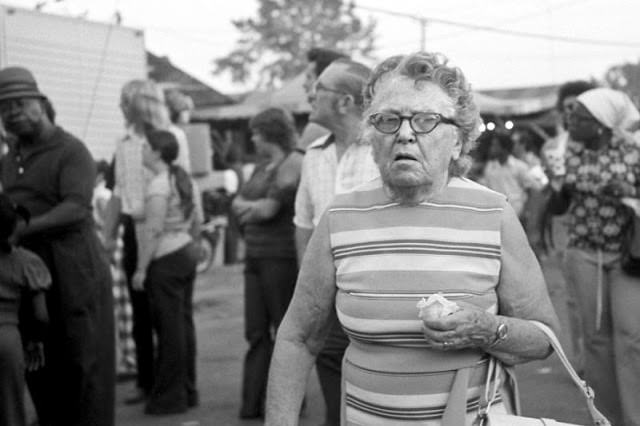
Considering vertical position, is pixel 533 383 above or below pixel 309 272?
below

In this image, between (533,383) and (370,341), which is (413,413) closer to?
(370,341)

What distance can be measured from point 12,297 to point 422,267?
269 cm

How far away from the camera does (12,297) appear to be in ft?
16.6

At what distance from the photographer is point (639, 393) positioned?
5.70 metres

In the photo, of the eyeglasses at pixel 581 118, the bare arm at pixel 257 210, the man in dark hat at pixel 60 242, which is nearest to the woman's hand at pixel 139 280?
the bare arm at pixel 257 210

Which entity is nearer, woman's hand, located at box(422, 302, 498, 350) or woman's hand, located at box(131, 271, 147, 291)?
woman's hand, located at box(422, 302, 498, 350)

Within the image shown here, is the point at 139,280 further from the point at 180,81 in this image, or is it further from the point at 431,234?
the point at 180,81

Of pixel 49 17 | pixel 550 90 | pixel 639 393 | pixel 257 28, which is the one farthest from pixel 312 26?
pixel 639 393

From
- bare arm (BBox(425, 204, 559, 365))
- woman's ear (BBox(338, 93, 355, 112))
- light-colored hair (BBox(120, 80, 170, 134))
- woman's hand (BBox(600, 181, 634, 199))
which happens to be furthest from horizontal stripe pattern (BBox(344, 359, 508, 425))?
light-colored hair (BBox(120, 80, 170, 134))

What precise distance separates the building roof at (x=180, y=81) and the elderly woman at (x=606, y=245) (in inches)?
430

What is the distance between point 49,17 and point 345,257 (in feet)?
22.9

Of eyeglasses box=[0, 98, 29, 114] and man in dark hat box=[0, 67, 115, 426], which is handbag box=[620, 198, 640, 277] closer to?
man in dark hat box=[0, 67, 115, 426]

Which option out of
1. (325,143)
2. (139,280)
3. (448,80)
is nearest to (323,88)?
(325,143)

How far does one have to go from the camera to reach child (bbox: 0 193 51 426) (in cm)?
497
